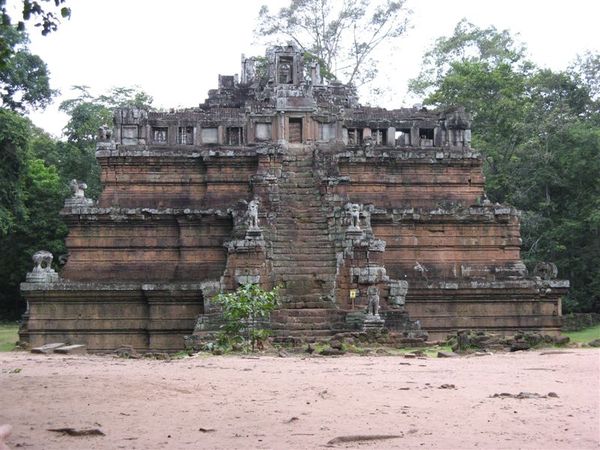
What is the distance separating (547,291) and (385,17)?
27.6 meters

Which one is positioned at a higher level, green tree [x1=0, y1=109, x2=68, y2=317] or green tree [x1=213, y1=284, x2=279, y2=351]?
green tree [x1=0, y1=109, x2=68, y2=317]

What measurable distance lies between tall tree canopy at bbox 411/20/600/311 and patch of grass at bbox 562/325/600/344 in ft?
14.4

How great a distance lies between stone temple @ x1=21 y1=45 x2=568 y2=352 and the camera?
861 inches

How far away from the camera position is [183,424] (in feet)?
28.5

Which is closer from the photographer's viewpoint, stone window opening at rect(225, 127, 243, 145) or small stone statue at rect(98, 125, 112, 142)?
small stone statue at rect(98, 125, 112, 142)

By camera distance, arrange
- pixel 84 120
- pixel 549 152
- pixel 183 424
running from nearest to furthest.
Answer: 1. pixel 183 424
2. pixel 549 152
3. pixel 84 120

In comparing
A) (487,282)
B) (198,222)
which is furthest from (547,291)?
(198,222)

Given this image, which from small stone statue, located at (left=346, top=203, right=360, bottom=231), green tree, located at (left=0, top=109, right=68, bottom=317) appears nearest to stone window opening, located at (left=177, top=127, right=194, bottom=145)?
small stone statue, located at (left=346, top=203, right=360, bottom=231)

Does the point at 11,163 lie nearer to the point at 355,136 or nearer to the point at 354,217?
the point at 355,136

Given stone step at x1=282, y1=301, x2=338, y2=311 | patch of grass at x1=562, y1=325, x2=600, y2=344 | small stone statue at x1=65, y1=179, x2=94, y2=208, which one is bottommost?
patch of grass at x1=562, y1=325, x2=600, y2=344

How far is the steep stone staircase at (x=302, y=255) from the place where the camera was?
20556 mm

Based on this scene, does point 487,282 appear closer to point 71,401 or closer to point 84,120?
point 71,401

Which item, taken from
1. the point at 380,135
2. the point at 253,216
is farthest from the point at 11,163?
the point at 380,135

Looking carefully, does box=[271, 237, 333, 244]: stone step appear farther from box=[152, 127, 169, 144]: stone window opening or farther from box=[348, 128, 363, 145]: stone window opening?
box=[152, 127, 169, 144]: stone window opening
